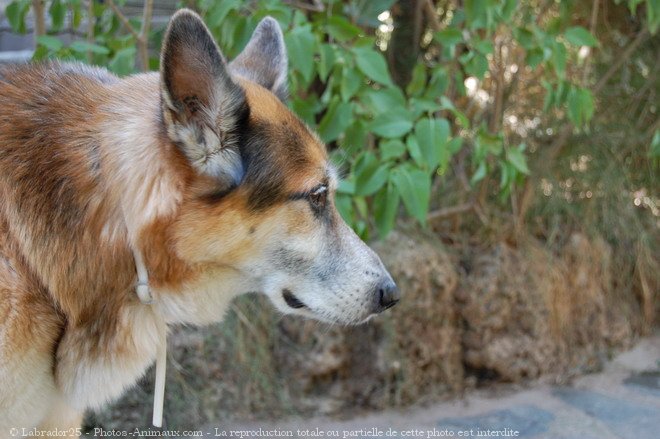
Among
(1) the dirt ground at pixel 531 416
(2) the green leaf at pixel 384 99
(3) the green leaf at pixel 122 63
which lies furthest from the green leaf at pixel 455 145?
(1) the dirt ground at pixel 531 416

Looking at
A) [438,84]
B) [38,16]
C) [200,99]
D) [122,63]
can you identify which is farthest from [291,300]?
[38,16]

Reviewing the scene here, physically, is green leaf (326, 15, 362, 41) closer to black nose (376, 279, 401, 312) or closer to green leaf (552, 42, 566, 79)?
green leaf (552, 42, 566, 79)

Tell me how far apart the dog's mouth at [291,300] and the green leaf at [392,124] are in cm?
93

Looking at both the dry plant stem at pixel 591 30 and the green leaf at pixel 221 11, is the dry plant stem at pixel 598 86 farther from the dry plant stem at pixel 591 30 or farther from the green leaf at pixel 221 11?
the green leaf at pixel 221 11

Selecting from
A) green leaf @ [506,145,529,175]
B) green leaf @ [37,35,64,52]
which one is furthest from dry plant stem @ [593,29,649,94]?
green leaf @ [37,35,64,52]

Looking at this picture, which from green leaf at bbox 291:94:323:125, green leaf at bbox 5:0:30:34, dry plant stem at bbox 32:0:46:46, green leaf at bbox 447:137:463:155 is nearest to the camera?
green leaf at bbox 291:94:323:125

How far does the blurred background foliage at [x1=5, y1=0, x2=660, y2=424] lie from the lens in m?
3.27

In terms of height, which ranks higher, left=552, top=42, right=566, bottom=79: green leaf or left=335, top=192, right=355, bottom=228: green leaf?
left=552, top=42, right=566, bottom=79: green leaf

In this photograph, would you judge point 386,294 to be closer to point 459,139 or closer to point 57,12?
point 459,139

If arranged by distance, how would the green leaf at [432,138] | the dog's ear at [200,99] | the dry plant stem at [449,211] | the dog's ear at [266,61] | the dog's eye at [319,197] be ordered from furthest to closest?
the dry plant stem at [449,211], the green leaf at [432,138], the dog's ear at [266,61], the dog's eye at [319,197], the dog's ear at [200,99]

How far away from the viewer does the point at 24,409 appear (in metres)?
2.36

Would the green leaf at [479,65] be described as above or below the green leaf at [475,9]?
below

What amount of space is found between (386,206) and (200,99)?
4.18 ft

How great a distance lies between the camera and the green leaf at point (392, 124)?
317 cm
